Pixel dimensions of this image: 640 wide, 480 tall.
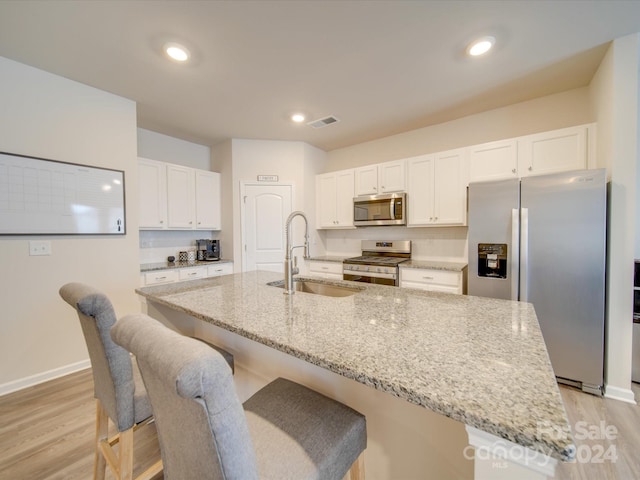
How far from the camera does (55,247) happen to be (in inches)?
90.4

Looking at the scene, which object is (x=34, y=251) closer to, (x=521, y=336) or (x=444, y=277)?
(x=521, y=336)

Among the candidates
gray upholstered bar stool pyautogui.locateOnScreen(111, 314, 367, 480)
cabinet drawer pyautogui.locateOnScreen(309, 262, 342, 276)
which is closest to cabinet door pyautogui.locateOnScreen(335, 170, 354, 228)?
cabinet drawer pyautogui.locateOnScreen(309, 262, 342, 276)

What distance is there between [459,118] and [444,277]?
77.1 inches

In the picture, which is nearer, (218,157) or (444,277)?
(444,277)

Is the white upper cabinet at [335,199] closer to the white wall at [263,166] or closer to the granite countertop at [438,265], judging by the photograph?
the white wall at [263,166]

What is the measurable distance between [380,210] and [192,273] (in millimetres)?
2546

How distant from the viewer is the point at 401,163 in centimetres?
336

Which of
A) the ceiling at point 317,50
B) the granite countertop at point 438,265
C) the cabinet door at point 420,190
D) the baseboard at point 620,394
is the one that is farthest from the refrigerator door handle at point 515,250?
the ceiling at point 317,50

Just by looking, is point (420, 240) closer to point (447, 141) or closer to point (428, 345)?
point (447, 141)

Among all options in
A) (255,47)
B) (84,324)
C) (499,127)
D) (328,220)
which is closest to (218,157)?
(328,220)

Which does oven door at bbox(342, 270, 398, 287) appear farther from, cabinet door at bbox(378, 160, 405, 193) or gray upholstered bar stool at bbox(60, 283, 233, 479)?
gray upholstered bar stool at bbox(60, 283, 233, 479)

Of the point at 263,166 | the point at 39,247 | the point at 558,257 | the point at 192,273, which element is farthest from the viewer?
the point at 263,166

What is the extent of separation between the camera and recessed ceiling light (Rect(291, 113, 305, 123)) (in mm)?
3062

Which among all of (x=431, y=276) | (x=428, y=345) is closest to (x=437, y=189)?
(x=431, y=276)
